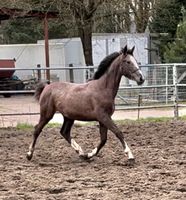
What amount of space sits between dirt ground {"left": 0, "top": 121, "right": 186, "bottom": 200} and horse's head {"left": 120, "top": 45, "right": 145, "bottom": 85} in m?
1.22

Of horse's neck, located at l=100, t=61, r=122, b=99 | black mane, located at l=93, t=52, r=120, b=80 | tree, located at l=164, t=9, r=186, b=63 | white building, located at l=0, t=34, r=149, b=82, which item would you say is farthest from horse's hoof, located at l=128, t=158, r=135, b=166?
white building, located at l=0, t=34, r=149, b=82

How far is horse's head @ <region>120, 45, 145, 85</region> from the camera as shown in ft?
27.0

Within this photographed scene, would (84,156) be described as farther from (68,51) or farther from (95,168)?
(68,51)

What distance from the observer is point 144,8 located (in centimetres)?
2520

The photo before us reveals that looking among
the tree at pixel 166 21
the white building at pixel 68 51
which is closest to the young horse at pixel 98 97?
the white building at pixel 68 51

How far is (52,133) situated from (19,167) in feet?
13.6

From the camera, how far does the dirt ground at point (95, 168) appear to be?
587 centimetres

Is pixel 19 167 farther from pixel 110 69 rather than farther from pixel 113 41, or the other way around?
pixel 113 41

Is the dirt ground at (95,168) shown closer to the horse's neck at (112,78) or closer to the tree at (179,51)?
the horse's neck at (112,78)

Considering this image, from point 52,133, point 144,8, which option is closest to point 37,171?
point 52,133

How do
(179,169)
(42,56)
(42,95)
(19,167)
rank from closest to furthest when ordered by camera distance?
1. (179,169)
2. (19,167)
3. (42,95)
4. (42,56)

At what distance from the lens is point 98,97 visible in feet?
27.4

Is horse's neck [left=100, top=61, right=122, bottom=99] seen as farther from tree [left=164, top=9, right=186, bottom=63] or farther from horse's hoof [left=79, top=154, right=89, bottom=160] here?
tree [left=164, top=9, right=186, bottom=63]

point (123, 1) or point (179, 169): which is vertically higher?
point (123, 1)
